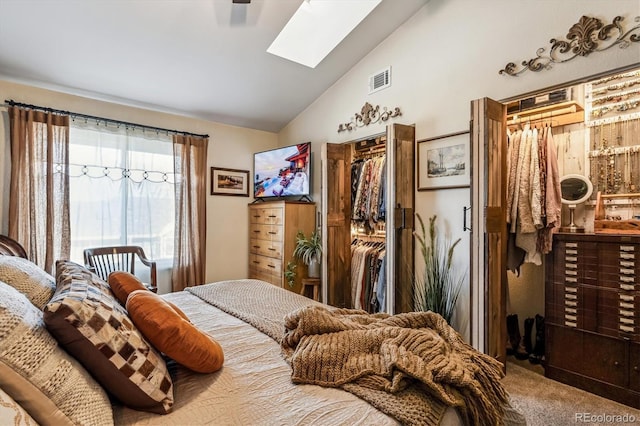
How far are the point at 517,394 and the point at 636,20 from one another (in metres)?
2.35

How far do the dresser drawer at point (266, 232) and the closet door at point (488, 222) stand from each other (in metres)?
2.17

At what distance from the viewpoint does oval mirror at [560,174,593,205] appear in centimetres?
242

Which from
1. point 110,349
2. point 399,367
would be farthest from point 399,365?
point 110,349

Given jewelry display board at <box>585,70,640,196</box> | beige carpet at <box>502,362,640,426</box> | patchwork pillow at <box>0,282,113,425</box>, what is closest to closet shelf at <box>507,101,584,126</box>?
jewelry display board at <box>585,70,640,196</box>

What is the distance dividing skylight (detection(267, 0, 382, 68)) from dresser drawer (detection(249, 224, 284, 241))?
1.88 meters

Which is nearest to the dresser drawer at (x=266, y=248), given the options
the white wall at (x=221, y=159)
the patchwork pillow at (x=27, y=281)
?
Result: the white wall at (x=221, y=159)

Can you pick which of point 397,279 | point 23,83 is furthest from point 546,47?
point 23,83

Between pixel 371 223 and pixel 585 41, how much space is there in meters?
2.21

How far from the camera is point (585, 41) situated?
1909 millimetres

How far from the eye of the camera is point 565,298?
216cm

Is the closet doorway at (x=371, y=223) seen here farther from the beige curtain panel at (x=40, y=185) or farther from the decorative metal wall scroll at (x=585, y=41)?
the beige curtain panel at (x=40, y=185)

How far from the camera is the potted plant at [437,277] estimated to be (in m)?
2.56

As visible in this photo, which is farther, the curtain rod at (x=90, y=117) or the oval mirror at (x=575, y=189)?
the curtain rod at (x=90, y=117)

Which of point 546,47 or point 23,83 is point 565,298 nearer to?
point 546,47
